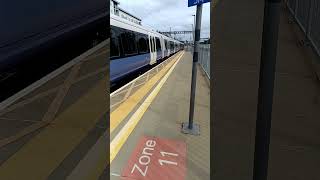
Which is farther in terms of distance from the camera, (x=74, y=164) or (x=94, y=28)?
(x=94, y=28)

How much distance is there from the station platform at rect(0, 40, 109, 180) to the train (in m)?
2.81

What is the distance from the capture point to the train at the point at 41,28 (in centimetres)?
1145

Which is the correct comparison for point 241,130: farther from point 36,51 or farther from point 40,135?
point 36,51

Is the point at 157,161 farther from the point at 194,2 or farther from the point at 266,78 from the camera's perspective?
the point at 194,2

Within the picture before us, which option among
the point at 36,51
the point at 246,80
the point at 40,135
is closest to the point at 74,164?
the point at 40,135

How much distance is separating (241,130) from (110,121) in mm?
2499

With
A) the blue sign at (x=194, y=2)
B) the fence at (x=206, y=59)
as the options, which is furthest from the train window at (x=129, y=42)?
the blue sign at (x=194, y=2)

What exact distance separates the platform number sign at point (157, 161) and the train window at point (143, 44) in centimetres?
1034

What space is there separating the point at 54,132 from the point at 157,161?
1921mm

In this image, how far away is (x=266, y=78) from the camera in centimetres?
213

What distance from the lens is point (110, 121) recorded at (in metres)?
6.07

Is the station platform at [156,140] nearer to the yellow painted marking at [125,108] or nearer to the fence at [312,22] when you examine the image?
the yellow painted marking at [125,108]

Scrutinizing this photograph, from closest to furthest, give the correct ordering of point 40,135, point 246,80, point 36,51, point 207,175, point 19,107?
1. point 207,175
2. point 40,135
3. point 19,107
4. point 246,80
5. point 36,51

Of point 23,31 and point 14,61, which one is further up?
point 23,31
